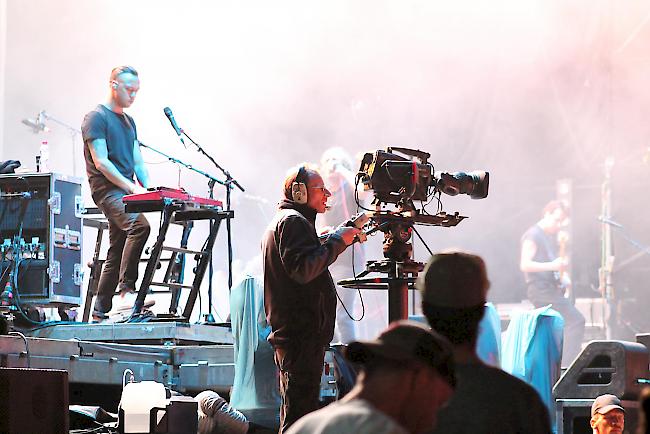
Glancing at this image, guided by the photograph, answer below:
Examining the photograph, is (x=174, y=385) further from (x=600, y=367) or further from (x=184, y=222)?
(x=600, y=367)

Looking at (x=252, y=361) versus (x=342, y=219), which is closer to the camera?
(x=252, y=361)

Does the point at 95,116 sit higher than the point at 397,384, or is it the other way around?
the point at 95,116

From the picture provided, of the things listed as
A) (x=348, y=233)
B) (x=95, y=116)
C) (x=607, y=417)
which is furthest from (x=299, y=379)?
(x=95, y=116)

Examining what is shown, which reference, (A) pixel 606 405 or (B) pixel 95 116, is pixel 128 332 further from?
(A) pixel 606 405

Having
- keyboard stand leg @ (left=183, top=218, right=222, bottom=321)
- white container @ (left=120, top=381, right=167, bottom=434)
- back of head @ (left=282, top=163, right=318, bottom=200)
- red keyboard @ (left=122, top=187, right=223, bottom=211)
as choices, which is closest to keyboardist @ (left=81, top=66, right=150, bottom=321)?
red keyboard @ (left=122, top=187, right=223, bottom=211)

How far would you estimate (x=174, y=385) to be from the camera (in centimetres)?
662

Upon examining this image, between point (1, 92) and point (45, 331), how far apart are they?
20.2 ft

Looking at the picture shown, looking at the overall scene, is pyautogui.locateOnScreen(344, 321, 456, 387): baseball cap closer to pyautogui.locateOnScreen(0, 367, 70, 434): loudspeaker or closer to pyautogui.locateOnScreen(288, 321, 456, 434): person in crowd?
pyautogui.locateOnScreen(288, 321, 456, 434): person in crowd

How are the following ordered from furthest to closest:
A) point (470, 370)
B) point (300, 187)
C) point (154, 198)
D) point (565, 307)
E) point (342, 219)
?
1. point (565, 307)
2. point (342, 219)
3. point (154, 198)
4. point (300, 187)
5. point (470, 370)

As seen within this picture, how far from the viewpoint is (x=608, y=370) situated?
5.82 m

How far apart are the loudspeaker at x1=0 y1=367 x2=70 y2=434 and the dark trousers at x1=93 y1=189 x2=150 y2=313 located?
219 cm

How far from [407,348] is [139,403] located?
3745 millimetres

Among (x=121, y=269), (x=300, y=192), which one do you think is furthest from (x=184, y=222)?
(x=300, y=192)


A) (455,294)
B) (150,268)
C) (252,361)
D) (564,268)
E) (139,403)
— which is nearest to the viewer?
(455,294)
